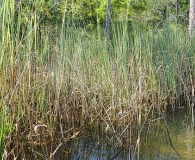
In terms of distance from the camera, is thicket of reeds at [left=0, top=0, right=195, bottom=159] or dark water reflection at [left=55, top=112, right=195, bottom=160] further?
dark water reflection at [left=55, top=112, right=195, bottom=160]

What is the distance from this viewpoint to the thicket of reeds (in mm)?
1888

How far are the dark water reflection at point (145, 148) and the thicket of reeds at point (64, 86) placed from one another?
0.28 feet

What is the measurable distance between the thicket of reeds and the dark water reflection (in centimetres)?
9

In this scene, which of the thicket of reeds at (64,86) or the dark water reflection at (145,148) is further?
the dark water reflection at (145,148)

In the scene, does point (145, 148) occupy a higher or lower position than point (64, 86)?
lower

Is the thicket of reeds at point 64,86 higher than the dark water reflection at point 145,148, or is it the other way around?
the thicket of reeds at point 64,86

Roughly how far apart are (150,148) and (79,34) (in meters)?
1.27

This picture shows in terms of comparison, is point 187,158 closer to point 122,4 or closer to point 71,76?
point 71,76

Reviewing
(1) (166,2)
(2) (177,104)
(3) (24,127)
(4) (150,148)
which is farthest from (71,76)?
(1) (166,2)

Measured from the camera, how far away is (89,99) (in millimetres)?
2896

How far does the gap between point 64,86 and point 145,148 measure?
0.88 meters

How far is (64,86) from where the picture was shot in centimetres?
279

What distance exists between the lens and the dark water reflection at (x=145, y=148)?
247 cm

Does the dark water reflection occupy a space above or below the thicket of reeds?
below
